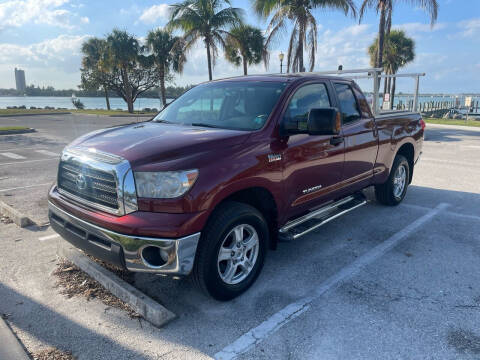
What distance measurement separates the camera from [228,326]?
113 inches

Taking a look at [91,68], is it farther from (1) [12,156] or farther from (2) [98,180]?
(2) [98,180]

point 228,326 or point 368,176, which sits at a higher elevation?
point 368,176

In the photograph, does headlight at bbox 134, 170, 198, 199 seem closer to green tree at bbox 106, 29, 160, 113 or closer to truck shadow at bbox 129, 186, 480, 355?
truck shadow at bbox 129, 186, 480, 355

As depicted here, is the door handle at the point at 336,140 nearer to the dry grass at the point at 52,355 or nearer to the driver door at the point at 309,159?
the driver door at the point at 309,159

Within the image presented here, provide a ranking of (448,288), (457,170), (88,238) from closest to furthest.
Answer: (88,238), (448,288), (457,170)

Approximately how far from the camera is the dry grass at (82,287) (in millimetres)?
3133

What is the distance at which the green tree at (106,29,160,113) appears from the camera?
35219 millimetres

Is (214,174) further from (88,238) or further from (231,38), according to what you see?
(231,38)

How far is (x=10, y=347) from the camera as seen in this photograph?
258 centimetres

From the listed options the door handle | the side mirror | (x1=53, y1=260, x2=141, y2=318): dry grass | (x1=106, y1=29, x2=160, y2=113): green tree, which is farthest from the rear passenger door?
(x1=106, y1=29, x2=160, y2=113): green tree

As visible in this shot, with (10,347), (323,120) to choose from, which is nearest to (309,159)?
(323,120)

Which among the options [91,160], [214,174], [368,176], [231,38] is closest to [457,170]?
[368,176]

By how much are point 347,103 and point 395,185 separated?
1.98 meters

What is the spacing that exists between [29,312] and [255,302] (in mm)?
1858
